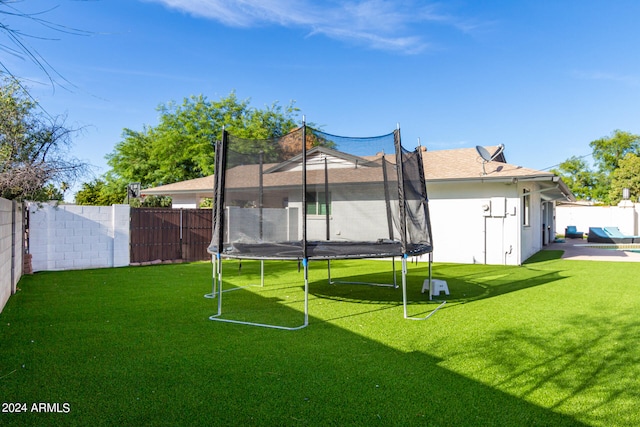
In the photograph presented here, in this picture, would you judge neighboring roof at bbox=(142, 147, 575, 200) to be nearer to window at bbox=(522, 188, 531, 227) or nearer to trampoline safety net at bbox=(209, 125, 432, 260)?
trampoline safety net at bbox=(209, 125, 432, 260)

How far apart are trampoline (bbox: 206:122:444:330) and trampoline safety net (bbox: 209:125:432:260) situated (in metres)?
0.01

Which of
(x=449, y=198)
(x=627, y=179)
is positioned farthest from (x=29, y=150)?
(x=627, y=179)

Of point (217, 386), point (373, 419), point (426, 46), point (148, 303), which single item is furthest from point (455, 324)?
point (426, 46)

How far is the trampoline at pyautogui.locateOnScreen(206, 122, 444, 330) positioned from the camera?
4.96 metres

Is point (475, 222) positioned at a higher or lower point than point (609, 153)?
lower

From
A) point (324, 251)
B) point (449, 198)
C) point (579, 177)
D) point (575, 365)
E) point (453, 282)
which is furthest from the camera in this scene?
point (579, 177)

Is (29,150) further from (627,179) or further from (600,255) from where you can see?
(627,179)

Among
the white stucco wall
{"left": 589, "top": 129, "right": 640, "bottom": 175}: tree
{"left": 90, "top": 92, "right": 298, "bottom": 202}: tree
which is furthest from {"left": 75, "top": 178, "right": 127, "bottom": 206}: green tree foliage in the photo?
{"left": 589, "top": 129, "right": 640, "bottom": 175}: tree

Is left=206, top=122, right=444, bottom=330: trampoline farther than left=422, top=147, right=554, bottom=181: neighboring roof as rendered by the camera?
No

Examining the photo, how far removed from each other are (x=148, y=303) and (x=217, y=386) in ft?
10.6

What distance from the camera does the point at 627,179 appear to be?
30109mm

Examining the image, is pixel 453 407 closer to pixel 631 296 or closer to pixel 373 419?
pixel 373 419

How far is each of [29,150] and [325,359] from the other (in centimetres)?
684

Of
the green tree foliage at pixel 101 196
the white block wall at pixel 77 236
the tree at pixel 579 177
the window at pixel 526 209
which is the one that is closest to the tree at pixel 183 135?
the green tree foliage at pixel 101 196
